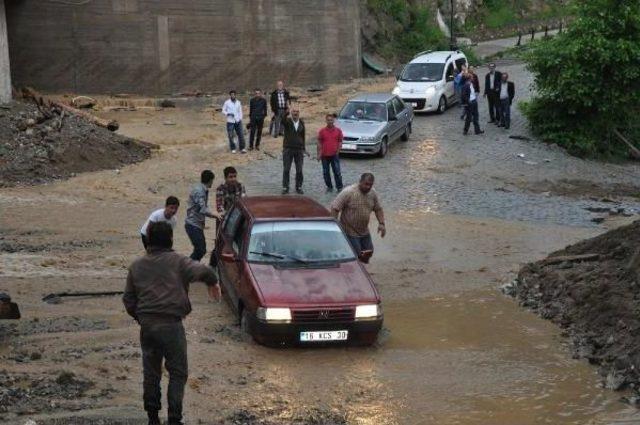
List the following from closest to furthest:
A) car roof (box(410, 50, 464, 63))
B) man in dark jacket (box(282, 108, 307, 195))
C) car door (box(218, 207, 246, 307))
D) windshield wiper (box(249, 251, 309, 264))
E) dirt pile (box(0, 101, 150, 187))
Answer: windshield wiper (box(249, 251, 309, 264)), car door (box(218, 207, 246, 307)), man in dark jacket (box(282, 108, 307, 195)), dirt pile (box(0, 101, 150, 187)), car roof (box(410, 50, 464, 63))

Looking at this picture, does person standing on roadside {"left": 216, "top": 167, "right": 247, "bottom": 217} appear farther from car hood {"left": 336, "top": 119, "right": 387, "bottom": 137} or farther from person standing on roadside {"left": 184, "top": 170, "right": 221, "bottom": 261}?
car hood {"left": 336, "top": 119, "right": 387, "bottom": 137}

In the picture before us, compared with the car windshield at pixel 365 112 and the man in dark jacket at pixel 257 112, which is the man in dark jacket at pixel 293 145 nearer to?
the man in dark jacket at pixel 257 112

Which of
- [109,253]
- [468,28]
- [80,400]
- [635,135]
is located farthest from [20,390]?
[468,28]

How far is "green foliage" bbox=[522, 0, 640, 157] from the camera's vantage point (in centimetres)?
2738

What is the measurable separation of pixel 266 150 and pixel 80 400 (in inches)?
685

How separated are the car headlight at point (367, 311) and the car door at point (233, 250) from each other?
5.10 feet

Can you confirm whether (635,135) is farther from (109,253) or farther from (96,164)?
(109,253)

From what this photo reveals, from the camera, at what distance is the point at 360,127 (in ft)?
83.7

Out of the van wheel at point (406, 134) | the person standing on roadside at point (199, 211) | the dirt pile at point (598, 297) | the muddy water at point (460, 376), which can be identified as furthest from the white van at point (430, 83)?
the muddy water at point (460, 376)

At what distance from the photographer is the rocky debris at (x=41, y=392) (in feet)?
28.6

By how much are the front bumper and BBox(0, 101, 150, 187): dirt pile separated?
1183 centimetres

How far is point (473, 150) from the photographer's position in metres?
26.9

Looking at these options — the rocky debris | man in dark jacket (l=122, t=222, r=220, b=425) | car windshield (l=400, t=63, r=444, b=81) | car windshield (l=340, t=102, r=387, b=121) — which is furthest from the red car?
car windshield (l=400, t=63, r=444, b=81)

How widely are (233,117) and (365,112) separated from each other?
338 cm
